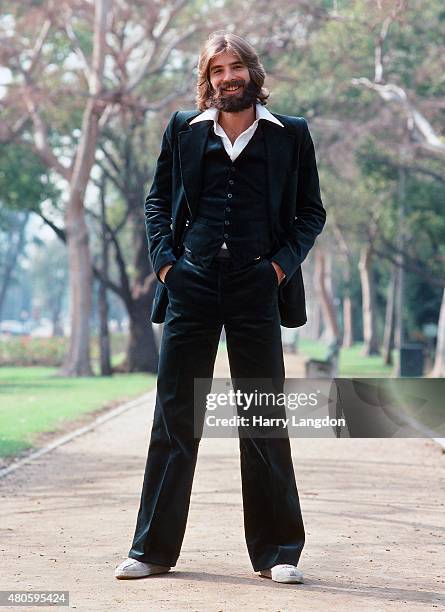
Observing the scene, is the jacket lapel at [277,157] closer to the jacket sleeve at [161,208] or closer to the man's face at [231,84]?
the man's face at [231,84]

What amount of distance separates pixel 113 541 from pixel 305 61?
30.4 meters

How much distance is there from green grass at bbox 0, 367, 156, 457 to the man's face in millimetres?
7012

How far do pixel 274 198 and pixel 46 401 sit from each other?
1421 cm

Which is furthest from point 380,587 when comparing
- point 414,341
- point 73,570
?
point 414,341

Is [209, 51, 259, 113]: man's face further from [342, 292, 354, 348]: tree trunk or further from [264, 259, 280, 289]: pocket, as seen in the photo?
[342, 292, 354, 348]: tree trunk

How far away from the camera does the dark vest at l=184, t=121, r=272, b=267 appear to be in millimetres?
5430

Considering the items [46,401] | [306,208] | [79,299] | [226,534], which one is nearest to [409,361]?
[79,299]

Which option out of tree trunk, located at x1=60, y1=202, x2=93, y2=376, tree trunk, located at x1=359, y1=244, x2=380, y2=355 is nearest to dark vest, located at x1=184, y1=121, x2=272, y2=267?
tree trunk, located at x1=60, y1=202, x2=93, y2=376

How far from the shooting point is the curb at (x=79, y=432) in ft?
36.4

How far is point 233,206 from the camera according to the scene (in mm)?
5465

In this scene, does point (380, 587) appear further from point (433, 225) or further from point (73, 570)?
point (433, 225)

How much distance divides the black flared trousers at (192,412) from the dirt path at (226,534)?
0.68 feet

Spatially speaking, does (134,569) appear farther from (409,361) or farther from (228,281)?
(409,361)

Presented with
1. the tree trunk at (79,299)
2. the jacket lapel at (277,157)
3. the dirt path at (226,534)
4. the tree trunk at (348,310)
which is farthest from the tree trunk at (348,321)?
the jacket lapel at (277,157)
